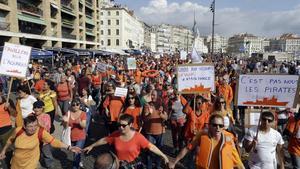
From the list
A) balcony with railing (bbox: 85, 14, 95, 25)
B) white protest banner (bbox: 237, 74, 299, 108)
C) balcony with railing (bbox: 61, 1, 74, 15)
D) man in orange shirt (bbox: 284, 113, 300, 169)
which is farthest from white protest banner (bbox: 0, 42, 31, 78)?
balcony with railing (bbox: 85, 14, 95, 25)

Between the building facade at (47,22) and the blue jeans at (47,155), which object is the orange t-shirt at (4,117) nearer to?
the blue jeans at (47,155)

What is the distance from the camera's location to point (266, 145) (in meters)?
4.55

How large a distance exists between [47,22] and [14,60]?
39767mm

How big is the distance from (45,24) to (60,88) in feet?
121

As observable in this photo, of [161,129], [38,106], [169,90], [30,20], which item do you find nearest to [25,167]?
[38,106]

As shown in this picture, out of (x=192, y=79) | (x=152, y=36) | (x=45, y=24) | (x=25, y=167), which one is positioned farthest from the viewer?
(x=152, y=36)

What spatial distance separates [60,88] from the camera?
378 inches

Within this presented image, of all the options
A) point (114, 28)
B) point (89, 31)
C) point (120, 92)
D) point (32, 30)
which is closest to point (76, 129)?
point (120, 92)

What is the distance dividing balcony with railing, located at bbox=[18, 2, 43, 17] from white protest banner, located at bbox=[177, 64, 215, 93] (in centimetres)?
3533

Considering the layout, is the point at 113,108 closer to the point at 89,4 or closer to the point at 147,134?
the point at 147,134

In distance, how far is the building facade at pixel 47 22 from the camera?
114 ft

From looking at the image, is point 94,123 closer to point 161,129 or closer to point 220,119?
point 161,129

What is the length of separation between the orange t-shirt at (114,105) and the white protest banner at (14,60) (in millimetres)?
1823

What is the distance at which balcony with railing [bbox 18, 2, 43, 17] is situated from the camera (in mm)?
38406
